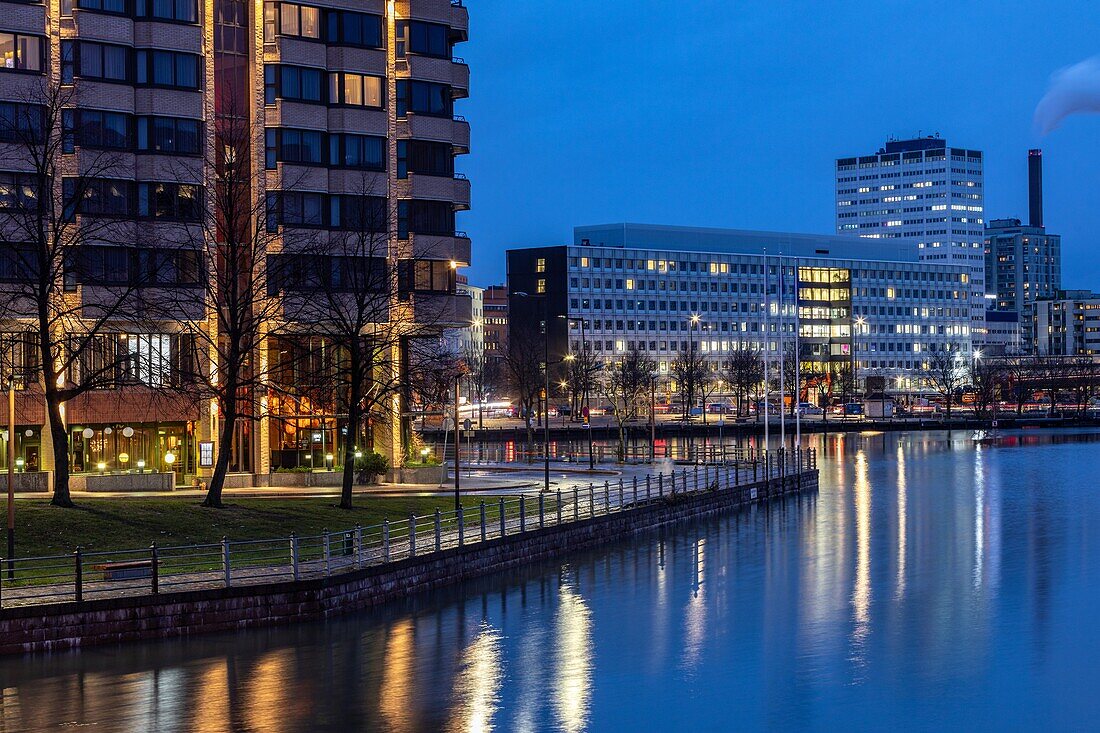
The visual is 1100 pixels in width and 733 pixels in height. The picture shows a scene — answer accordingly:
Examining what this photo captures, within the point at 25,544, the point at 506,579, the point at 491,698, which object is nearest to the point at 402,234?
the point at 506,579

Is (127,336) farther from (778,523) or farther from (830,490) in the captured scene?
(830,490)

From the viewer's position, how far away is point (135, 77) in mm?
67188

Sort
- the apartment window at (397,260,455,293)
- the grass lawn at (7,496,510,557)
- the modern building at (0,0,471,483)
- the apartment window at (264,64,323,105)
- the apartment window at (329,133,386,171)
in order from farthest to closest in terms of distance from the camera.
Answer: the apartment window at (397,260,455,293)
the apartment window at (329,133,386,171)
the apartment window at (264,64,323,105)
the modern building at (0,0,471,483)
the grass lawn at (7,496,510,557)

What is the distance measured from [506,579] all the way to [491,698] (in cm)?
1541

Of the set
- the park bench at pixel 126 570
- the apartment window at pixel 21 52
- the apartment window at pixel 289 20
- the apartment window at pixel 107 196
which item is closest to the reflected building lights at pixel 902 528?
the park bench at pixel 126 570

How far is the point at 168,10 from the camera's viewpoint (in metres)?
67.8

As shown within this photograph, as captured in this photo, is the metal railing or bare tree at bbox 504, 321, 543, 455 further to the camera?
bare tree at bbox 504, 321, 543, 455

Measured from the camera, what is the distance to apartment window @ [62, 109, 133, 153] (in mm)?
65438

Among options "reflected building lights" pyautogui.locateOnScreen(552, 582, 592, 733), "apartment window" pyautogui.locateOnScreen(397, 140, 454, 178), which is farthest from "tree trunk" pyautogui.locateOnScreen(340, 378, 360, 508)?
"apartment window" pyautogui.locateOnScreen(397, 140, 454, 178)

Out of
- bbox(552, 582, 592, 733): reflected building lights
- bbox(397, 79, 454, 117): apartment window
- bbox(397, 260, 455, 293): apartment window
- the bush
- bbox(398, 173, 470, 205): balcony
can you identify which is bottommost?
bbox(552, 582, 592, 733): reflected building lights

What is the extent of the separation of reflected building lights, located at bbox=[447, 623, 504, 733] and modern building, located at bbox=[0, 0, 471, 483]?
27.9 meters

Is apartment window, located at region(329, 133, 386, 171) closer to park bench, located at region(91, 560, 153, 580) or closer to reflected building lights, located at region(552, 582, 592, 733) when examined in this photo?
reflected building lights, located at region(552, 582, 592, 733)

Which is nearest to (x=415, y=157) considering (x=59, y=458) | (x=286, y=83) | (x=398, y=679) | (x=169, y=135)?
(x=286, y=83)

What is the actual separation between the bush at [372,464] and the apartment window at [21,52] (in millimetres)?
23964
